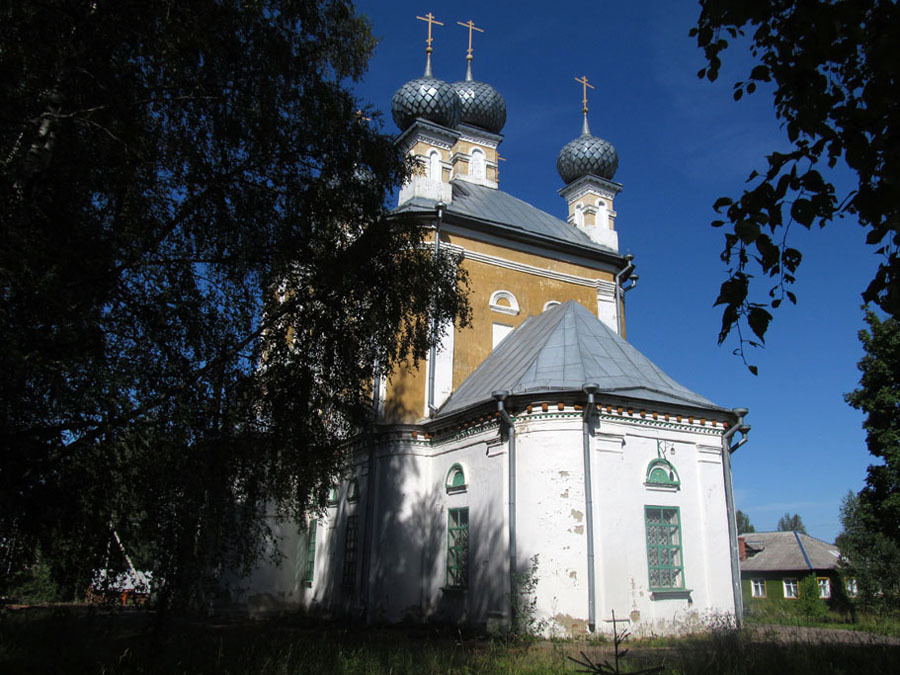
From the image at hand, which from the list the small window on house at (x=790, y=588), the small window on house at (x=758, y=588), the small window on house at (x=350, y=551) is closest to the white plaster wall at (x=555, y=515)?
the small window on house at (x=350, y=551)

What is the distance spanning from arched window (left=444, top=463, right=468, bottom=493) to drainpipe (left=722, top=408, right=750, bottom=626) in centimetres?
442

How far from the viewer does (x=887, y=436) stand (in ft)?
62.3

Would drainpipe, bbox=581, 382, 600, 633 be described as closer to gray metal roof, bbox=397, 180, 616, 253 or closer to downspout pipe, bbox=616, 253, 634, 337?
gray metal roof, bbox=397, 180, 616, 253

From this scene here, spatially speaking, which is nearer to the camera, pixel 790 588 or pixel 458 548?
pixel 458 548

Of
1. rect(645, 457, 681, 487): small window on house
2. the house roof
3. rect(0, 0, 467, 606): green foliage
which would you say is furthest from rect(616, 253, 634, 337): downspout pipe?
the house roof

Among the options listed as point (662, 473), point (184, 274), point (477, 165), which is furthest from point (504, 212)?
point (184, 274)

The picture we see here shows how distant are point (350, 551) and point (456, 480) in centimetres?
294

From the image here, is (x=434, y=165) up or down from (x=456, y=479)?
up

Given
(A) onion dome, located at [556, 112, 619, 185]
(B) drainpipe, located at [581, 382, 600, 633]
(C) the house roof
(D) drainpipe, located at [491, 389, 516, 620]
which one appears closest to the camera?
(B) drainpipe, located at [581, 382, 600, 633]

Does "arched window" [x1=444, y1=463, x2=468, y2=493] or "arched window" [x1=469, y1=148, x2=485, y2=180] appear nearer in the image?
"arched window" [x1=444, y1=463, x2=468, y2=493]

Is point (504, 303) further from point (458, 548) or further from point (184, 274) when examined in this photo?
point (184, 274)

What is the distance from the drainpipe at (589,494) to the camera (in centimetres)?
1021

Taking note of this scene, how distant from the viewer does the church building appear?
422 inches

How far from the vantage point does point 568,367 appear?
12.0 m
